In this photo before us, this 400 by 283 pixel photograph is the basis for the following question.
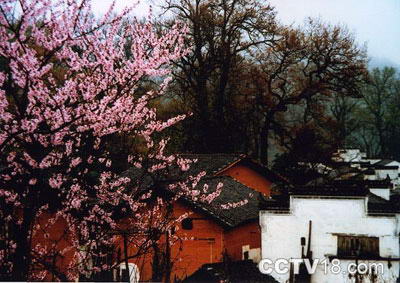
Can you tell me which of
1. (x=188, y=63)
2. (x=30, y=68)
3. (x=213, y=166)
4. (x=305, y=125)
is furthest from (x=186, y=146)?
(x=30, y=68)

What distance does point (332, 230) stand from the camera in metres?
9.36

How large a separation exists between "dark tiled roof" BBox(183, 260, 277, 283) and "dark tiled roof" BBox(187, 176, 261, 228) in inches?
48.8

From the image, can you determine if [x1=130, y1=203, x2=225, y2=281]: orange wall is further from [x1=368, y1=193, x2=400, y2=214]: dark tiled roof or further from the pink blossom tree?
the pink blossom tree

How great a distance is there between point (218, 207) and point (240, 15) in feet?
24.7

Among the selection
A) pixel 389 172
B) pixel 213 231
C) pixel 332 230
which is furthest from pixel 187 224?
pixel 389 172

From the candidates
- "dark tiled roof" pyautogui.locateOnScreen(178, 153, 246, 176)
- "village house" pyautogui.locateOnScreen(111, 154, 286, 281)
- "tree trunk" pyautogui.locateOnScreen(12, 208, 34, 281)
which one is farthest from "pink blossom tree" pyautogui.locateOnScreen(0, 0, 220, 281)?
"dark tiled roof" pyautogui.locateOnScreen(178, 153, 246, 176)

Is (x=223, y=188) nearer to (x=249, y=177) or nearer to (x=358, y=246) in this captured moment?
(x=249, y=177)

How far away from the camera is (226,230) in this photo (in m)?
11.8

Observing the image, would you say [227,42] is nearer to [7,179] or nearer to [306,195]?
[306,195]

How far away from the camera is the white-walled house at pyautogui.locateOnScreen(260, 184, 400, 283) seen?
893 centimetres

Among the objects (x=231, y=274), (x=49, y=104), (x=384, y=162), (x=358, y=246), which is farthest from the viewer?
(x=384, y=162)

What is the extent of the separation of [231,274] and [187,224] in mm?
2613

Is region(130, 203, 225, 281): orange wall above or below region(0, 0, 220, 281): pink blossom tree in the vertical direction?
below

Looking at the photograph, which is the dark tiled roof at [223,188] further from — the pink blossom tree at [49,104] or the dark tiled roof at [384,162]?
the dark tiled roof at [384,162]
